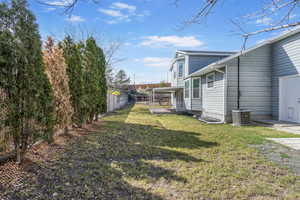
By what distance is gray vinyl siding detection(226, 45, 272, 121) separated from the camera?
921 centimetres

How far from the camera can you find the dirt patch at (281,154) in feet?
12.1

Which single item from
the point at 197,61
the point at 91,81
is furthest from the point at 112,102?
the point at 91,81

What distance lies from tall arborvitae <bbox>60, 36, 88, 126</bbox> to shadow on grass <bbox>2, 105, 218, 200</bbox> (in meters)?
1.54

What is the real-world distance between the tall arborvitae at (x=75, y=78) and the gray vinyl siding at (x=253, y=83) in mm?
6835

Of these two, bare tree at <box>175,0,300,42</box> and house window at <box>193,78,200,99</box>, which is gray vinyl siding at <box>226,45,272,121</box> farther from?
bare tree at <box>175,0,300,42</box>

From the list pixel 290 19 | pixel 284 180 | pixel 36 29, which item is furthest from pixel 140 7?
pixel 284 180

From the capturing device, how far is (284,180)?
119 inches

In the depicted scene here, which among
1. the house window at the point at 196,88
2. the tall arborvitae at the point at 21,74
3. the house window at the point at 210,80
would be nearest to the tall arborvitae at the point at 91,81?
the tall arborvitae at the point at 21,74

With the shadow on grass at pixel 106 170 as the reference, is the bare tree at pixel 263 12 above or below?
above

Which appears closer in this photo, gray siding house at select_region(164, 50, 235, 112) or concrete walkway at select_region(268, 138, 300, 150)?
concrete walkway at select_region(268, 138, 300, 150)

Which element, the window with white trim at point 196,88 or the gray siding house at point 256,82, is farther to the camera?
the window with white trim at point 196,88

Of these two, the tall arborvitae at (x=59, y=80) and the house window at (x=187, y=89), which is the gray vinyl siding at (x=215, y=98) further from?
the tall arborvitae at (x=59, y=80)

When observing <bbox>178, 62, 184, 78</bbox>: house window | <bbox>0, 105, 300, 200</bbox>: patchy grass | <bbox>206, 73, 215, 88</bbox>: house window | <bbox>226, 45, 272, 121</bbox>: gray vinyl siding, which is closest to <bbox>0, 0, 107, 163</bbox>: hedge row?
<bbox>0, 105, 300, 200</bbox>: patchy grass

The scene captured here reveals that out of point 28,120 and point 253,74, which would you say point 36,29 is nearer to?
point 28,120
